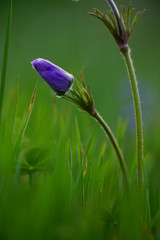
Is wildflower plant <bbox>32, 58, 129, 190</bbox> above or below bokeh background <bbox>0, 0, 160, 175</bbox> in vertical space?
below

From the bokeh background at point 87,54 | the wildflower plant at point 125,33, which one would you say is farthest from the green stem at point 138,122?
the bokeh background at point 87,54

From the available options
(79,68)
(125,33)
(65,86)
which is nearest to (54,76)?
(65,86)

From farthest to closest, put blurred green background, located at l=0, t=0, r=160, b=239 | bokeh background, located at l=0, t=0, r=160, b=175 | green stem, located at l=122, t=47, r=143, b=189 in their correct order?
bokeh background, located at l=0, t=0, r=160, b=175 → blurred green background, located at l=0, t=0, r=160, b=239 → green stem, located at l=122, t=47, r=143, b=189

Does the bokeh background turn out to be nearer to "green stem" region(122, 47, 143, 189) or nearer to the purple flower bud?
the purple flower bud

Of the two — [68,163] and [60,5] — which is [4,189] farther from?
[60,5]

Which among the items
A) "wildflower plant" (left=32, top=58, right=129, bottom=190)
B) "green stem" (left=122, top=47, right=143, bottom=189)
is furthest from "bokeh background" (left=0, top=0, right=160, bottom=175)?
"green stem" (left=122, top=47, right=143, bottom=189)

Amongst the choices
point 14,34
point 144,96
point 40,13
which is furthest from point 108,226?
point 40,13

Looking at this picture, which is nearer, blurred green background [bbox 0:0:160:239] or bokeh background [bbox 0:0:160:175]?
blurred green background [bbox 0:0:160:239]

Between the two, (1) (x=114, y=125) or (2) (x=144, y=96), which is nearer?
(1) (x=114, y=125)
